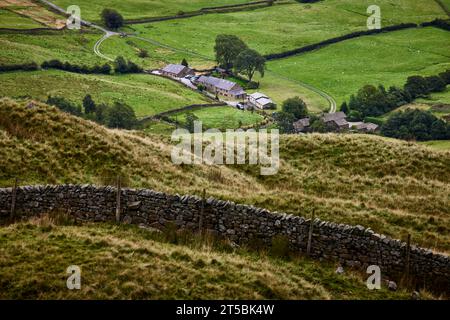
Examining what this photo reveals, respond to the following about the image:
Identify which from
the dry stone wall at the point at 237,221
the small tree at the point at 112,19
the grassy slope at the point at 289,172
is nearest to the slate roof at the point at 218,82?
the small tree at the point at 112,19

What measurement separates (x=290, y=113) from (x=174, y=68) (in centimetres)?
4229

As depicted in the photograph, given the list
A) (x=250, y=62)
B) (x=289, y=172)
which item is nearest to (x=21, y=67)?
(x=250, y=62)

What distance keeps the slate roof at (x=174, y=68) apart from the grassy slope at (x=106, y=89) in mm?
6642

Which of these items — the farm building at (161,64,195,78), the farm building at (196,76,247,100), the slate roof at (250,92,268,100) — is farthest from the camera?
the farm building at (161,64,195,78)

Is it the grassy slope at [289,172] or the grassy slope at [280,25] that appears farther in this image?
the grassy slope at [280,25]

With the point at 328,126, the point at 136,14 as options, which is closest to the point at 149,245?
the point at 328,126

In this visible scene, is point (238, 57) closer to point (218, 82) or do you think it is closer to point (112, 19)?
point (218, 82)

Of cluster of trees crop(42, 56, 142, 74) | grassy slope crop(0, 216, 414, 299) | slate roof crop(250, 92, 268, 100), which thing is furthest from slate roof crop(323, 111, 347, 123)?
grassy slope crop(0, 216, 414, 299)

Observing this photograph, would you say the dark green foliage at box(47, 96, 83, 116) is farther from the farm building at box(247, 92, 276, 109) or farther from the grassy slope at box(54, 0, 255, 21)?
the grassy slope at box(54, 0, 255, 21)

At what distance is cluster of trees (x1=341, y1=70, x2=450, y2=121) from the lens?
115m

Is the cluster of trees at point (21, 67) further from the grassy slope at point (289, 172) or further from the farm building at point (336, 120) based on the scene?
the grassy slope at point (289, 172)

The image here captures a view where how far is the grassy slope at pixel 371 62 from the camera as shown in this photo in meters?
135

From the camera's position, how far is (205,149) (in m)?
35.6

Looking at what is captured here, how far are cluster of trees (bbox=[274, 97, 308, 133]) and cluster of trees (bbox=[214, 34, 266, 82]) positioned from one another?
90.1 feet
